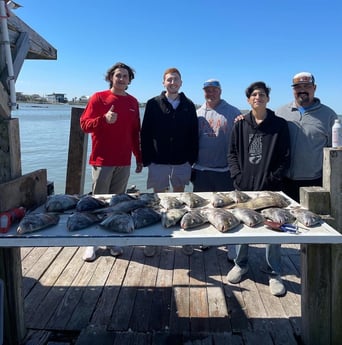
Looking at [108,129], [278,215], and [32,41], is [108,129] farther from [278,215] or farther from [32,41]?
[278,215]

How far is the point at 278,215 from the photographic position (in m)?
2.22

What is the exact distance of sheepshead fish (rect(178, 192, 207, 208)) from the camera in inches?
101

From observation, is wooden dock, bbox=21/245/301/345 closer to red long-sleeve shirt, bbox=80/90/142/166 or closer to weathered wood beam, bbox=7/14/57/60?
red long-sleeve shirt, bbox=80/90/142/166

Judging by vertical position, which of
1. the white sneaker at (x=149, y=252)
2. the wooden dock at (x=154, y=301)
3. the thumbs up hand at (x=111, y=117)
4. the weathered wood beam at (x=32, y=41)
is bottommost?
the wooden dock at (x=154, y=301)

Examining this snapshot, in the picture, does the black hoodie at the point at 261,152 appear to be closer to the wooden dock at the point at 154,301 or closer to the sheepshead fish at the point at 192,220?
the wooden dock at the point at 154,301

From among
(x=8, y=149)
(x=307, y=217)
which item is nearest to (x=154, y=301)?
(x=307, y=217)

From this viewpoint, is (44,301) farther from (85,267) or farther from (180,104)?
(180,104)

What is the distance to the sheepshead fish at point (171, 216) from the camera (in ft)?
7.20

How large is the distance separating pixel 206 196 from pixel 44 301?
1659 millimetres

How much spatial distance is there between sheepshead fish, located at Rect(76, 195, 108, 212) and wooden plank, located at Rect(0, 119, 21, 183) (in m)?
0.48

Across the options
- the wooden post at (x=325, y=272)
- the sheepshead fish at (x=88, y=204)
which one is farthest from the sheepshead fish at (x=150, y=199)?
the wooden post at (x=325, y=272)

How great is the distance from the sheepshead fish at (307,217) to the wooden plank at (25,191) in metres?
1.81

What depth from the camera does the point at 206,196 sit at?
2824 millimetres

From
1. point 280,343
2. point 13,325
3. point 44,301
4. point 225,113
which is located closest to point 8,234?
point 13,325
